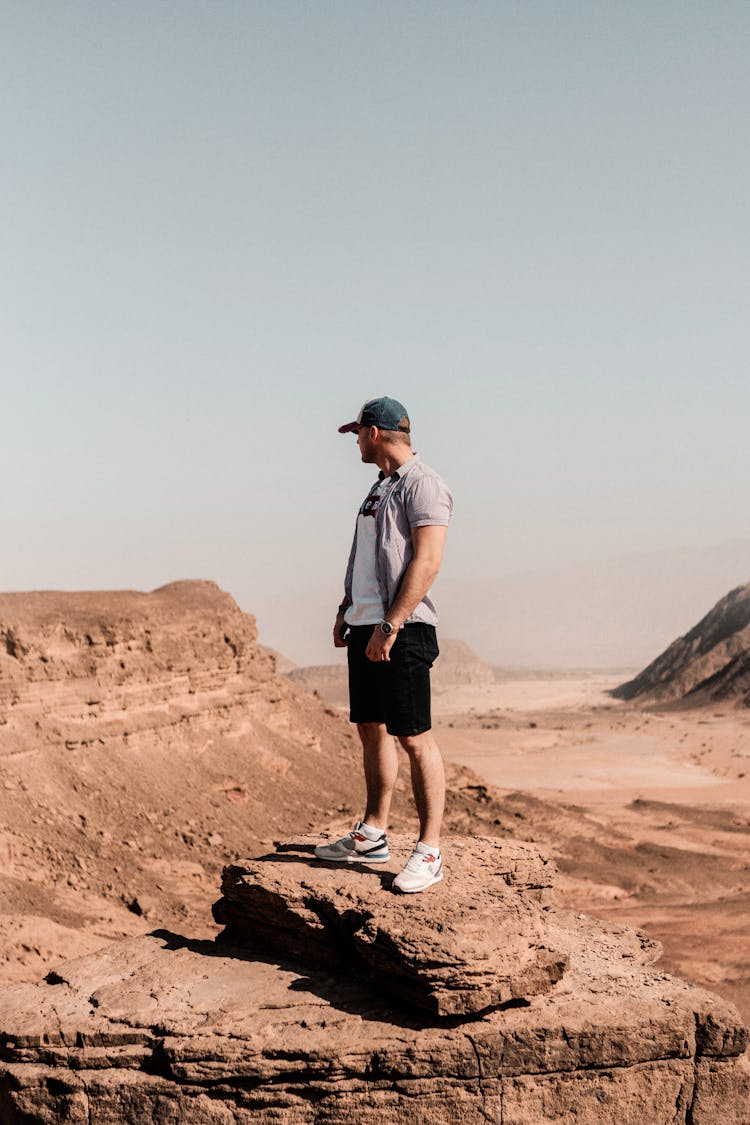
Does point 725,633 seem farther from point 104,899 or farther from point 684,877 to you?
point 104,899

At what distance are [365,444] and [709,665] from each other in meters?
45.6

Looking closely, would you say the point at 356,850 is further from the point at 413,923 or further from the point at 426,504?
the point at 426,504

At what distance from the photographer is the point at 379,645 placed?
512cm

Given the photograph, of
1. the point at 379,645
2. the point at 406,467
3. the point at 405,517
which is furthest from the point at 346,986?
the point at 406,467

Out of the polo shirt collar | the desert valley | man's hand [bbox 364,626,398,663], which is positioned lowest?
the desert valley

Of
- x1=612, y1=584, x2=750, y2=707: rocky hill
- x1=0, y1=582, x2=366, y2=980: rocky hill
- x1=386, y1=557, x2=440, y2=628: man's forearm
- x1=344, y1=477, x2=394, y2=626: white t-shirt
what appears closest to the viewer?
x1=386, y1=557, x2=440, y2=628: man's forearm

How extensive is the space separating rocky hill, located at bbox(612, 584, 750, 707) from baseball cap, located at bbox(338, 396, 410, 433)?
124ft

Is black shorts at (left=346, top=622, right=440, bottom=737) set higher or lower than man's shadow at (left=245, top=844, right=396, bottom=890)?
higher

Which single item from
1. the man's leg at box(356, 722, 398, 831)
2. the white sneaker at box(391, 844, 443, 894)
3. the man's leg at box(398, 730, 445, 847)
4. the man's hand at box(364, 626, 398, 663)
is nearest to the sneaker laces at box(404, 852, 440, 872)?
the white sneaker at box(391, 844, 443, 894)

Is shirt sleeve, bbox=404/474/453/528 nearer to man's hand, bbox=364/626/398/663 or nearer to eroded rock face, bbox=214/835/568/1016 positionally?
man's hand, bbox=364/626/398/663

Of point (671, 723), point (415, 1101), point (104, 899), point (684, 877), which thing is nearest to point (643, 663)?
point (671, 723)

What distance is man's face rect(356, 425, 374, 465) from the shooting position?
17.9 feet

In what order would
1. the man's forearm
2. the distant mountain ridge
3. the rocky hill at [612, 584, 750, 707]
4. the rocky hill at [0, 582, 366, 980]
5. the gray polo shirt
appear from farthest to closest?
the distant mountain ridge < the rocky hill at [612, 584, 750, 707] < the rocky hill at [0, 582, 366, 980] < the gray polo shirt < the man's forearm

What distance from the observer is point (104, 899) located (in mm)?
11477
